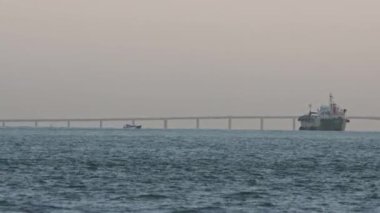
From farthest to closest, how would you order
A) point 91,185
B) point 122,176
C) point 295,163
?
point 295,163 < point 122,176 < point 91,185

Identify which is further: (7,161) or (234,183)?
(7,161)

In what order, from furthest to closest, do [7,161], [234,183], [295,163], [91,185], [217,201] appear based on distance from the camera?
[295,163] → [7,161] → [234,183] → [91,185] → [217,201]

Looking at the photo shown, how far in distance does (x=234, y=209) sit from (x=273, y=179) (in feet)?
71.4

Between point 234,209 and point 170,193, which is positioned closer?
point 234,209

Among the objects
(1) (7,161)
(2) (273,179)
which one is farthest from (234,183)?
(1) (7,161)

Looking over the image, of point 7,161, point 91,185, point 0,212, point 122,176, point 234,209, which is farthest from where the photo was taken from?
point 7,161

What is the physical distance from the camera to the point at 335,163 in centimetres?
10012

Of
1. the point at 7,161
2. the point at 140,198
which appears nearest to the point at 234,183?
the point at 140,198

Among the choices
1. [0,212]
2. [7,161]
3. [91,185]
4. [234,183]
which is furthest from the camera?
[7,161]

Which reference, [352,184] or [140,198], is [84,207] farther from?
[352,184]

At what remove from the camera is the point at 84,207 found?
1964 inches

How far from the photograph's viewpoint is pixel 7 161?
9131cm

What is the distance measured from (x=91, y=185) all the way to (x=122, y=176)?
9.40 metres

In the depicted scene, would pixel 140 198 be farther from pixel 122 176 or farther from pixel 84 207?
pixel 122 176
